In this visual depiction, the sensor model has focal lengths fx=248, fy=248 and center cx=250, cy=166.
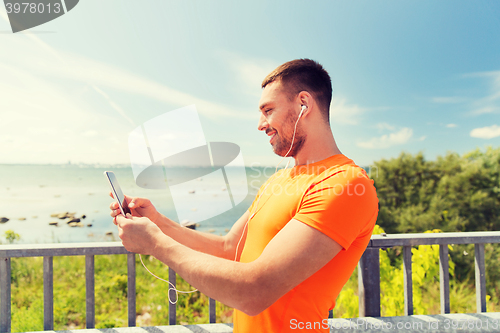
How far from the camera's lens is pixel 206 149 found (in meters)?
4.54

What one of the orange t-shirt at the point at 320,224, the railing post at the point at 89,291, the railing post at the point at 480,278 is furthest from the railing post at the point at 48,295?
the railing post at the point at 480,278

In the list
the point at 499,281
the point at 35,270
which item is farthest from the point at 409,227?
the point at 35,270

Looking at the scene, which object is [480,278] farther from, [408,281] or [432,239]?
[408,281]

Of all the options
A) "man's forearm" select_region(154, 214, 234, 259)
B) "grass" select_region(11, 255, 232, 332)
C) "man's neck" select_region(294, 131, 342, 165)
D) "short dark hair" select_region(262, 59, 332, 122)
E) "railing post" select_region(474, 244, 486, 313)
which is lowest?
"grass" select_region(11, 255, 232, 332)

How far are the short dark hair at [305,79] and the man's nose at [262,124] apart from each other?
165mm

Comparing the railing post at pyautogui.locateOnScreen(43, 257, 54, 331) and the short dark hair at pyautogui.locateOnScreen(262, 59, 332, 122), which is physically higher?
the short dark hair at pyautogui.locateOnScreen(262, 59, 332, 122)

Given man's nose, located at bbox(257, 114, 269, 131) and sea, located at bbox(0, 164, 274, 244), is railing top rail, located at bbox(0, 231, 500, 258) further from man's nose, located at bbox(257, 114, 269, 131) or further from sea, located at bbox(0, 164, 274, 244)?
A: sea, located at bbox(0, 164, 274, 244)

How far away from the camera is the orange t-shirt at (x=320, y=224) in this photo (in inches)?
33.2

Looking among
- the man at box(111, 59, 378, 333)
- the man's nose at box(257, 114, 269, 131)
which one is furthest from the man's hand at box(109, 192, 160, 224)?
the man's nose at box(257, 114, 269, 131)

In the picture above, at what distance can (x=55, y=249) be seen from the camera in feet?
5.82

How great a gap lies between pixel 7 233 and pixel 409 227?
34.6 ft

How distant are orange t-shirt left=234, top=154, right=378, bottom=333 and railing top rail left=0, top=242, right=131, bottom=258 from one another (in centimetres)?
123

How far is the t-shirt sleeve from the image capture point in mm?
826

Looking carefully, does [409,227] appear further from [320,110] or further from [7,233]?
[7,233]
